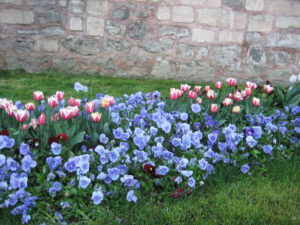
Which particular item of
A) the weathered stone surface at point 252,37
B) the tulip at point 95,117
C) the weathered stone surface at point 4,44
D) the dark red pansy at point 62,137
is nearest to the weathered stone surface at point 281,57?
the weathered stone surface at point 252,37

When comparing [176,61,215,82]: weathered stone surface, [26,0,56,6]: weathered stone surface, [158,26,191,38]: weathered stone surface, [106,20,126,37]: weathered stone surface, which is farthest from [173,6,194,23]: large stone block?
[26,0,56,6]: weathered stone surface

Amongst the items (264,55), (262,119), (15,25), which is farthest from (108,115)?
(264,55)

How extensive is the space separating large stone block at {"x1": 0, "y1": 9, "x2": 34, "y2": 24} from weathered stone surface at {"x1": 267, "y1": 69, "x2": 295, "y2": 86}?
428 cm

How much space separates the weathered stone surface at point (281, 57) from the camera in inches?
209

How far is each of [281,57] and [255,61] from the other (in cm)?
46

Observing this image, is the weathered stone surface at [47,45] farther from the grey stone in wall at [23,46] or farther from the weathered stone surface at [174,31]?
the weathered stone surface at [174,31]

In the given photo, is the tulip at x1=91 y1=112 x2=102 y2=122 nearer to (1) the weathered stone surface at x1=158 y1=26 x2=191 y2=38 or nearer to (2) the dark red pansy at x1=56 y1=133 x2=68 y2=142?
(2) the dark red pansy at x1=56 y1=133 x2=68 y2=142

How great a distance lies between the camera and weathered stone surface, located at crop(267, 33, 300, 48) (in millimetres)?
5230

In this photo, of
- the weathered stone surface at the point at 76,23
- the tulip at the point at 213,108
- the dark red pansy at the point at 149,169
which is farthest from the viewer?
the weathered stone surface at the point at 76,23

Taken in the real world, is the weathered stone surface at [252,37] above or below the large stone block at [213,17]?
below

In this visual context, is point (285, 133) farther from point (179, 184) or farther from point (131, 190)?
point (131, 190)

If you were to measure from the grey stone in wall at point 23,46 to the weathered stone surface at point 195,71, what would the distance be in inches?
103

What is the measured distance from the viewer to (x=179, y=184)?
6.96 ft

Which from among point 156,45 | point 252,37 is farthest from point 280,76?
point 156,45
